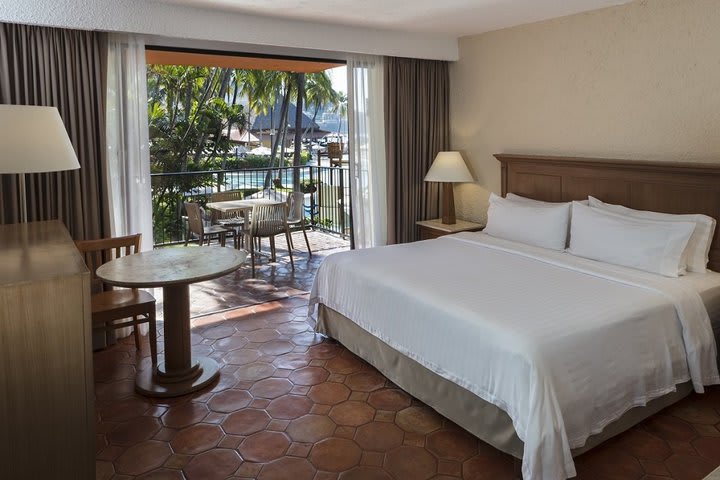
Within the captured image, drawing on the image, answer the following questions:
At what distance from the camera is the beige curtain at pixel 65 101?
3398 mm

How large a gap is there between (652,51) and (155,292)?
15.1 ft

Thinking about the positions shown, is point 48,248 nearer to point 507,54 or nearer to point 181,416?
point 181,416

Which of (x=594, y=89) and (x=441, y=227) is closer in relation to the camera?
(x=594, y=89)

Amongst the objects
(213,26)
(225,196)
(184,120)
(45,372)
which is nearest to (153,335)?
(45,372)

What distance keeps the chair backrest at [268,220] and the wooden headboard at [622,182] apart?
240cm

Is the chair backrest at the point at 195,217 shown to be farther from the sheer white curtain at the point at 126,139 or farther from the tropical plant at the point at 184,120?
the tropical plant at the point at 184,120

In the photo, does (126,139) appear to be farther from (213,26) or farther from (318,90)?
(318,90)

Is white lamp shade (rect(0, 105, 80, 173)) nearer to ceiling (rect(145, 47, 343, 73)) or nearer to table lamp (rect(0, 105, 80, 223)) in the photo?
table lamp (rect(0, 105, 80, 223))

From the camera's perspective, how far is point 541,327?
2.38m

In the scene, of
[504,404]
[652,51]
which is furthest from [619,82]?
[504,404]

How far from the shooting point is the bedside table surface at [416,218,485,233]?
4940 mm

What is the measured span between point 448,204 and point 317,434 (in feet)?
9.90

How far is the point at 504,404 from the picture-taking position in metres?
2.31

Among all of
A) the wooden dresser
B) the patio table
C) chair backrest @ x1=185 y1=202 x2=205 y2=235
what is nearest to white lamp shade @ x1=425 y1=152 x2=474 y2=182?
the patio table
